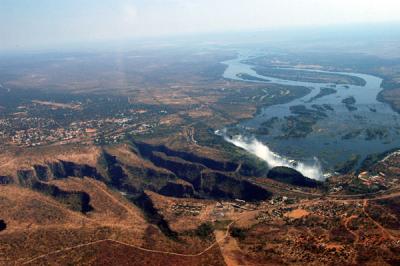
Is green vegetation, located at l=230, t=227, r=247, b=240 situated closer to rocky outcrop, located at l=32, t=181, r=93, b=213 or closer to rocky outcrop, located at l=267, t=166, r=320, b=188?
rocky outcrop, located at l=267, t=166, r=320, b=188

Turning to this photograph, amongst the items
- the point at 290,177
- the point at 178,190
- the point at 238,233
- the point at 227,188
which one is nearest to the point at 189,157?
the point at 178,190

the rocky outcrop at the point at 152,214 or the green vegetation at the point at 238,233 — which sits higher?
the green vegetation at the point at 238,233

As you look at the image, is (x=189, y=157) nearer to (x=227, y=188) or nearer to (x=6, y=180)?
(x=227, y=188)

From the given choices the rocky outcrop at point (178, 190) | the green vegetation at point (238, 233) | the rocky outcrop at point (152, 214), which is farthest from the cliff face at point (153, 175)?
the green vegetation at point (238, 233)

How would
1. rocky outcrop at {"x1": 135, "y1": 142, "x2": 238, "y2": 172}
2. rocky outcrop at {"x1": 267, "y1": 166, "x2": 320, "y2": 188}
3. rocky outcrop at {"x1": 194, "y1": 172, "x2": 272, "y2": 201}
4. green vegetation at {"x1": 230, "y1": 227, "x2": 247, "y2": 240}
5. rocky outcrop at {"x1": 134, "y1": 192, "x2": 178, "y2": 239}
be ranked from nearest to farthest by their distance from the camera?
green vegetation at {"x1": 230, "y1": 227, "x2": 247, "y2": 240} → rocky outcrop at {"x1": 134, "y1": 192, "x2": 178, "y2": 239} → rocky outcrop at {"x1": 194, "y1": 172, "x2": 272, "y2": 201} → rocky outcrop at {"x1": 267, "y1": 166, "x2": 320, "y2": 188} → rocky outcrop at {"x1": 135, "y1": 142, "x2": 238, "y2": 172}

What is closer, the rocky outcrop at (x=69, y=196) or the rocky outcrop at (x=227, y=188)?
the rocky outcrop at (x=69, y=196)

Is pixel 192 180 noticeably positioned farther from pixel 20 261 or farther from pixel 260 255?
pixel 20 261

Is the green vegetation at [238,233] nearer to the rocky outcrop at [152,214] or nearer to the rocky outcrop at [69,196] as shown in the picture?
the rocky outcrop at [152,214]

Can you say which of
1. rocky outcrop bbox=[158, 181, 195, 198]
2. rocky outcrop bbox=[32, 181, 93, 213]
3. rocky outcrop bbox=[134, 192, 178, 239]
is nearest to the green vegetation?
rocky outcrop bbox=[134, 192, 178, 239]
